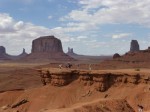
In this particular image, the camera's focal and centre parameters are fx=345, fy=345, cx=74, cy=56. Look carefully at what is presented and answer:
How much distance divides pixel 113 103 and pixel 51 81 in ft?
51.6

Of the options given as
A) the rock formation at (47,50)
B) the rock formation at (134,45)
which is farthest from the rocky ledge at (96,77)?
the rock formation at (47,50)

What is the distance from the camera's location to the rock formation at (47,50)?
616 feet

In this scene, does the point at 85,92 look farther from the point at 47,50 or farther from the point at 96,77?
the point at 47,50

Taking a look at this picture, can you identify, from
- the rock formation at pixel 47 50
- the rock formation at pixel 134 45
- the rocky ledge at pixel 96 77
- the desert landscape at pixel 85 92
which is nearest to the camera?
the desert landscape at pixel 85 92

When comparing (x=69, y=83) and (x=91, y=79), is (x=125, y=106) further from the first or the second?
(x=69, y=83)

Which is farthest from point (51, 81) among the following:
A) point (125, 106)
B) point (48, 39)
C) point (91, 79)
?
point (48, 39)

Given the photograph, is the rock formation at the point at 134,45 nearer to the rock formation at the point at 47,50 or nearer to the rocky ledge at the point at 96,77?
the rock formation at the point at 47,50

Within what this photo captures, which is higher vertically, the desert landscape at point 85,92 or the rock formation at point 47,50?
the rock formation at point 47,50

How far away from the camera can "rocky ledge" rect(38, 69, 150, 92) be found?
3690cm

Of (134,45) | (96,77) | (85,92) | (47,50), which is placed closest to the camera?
(96,77)

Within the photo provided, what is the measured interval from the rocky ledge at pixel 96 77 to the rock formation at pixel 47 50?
140419mm

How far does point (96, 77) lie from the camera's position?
40094mm

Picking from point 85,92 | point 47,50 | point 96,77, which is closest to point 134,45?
point 47,50

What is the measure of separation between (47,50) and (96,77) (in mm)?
154675
